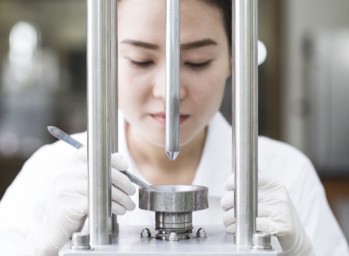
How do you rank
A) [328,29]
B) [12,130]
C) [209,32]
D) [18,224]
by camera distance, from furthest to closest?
[328,29], [12,130], [18,224], [209,32]

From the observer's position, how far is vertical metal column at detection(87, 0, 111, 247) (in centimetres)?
67

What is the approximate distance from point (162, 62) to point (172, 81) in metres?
0.36

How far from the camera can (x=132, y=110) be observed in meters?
1.11

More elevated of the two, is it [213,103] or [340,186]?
[213,103]

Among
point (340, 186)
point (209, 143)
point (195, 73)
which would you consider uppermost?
point (195, 73)

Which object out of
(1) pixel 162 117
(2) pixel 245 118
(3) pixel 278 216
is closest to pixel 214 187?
(1) pixel 162 117

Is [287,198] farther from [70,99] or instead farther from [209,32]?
[70,99]

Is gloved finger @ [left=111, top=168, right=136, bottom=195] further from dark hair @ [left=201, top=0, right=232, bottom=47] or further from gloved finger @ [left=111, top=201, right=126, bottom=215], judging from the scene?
dark hair @ [left=201, top=0, right=232, bottom=47]

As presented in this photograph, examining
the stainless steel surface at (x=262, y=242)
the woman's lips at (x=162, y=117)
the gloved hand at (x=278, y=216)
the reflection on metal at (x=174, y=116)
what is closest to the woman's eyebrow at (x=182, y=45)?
the woman's lips at (x=162, y=117)

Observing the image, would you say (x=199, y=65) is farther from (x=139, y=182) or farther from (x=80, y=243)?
(x=80, y=243)

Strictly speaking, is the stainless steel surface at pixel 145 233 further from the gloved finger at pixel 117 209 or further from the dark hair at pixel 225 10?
the dark hair at pixel 225 10

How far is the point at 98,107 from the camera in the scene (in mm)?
675

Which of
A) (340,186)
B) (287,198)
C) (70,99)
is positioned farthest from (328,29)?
(287,198)

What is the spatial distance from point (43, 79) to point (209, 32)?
4.41m
